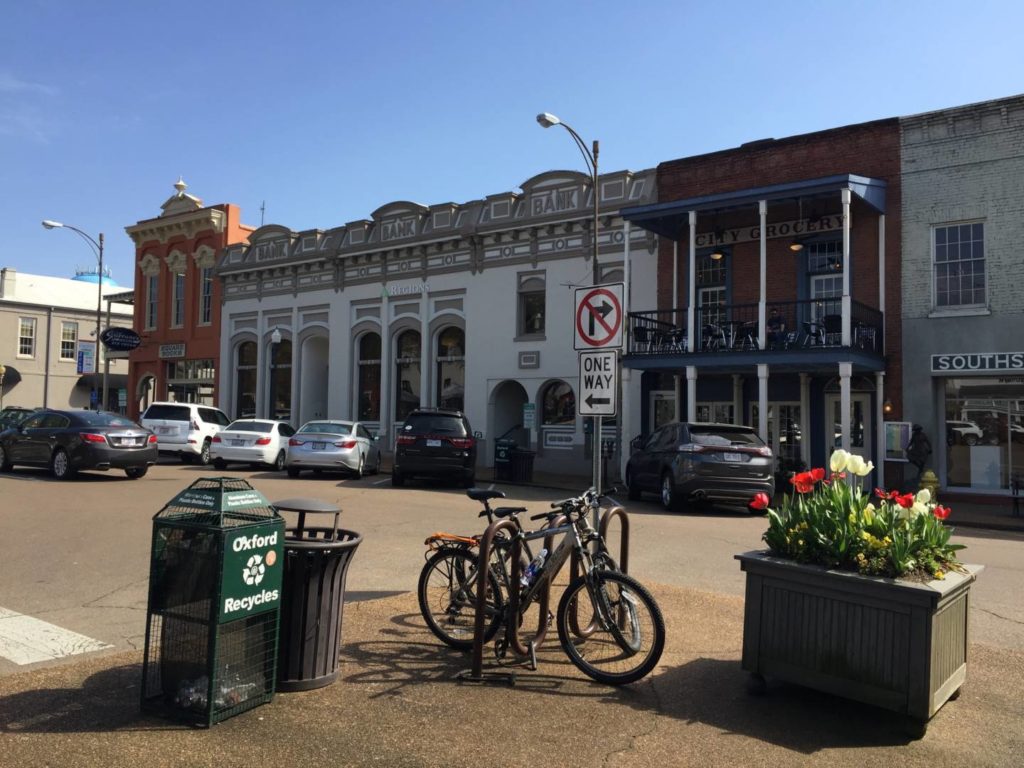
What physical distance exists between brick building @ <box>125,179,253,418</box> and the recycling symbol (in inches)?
Answer: 1275

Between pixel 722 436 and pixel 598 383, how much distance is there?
8.58m

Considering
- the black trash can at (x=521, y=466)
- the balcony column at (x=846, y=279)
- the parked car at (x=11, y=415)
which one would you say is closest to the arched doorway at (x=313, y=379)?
the parked car at (x=11, y=415)

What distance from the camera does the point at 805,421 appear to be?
20.3 meters

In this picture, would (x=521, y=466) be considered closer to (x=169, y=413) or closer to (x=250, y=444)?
(x=250, y=444)

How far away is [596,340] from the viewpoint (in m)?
6.92

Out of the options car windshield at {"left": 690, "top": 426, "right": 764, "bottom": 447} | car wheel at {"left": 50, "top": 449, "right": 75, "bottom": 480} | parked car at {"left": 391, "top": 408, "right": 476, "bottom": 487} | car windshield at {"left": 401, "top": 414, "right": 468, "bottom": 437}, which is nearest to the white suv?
car wheel at {"left": 50, "top": 449, "right": 75, "bottom": 480}

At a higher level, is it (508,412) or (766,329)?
(766,329)

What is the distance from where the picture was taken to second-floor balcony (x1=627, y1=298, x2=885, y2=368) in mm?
18125

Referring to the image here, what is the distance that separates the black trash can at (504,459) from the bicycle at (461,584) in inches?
582

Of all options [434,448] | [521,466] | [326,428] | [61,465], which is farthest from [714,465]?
[61,465]

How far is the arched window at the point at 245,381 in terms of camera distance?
3431 centimetres

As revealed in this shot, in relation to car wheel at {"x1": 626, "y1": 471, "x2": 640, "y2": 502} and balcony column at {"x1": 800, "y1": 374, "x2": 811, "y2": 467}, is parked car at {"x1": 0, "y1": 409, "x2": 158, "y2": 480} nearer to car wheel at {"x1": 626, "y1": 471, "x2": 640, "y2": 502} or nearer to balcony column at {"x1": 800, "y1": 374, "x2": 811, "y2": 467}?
car wheel at {"x1": 626, "y1": 471, "x2": 640, "y2": 502}

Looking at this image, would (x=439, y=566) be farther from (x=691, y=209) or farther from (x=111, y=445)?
(x=691, y=209)

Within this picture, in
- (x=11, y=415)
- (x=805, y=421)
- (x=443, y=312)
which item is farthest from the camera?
(x=443, y=312)
